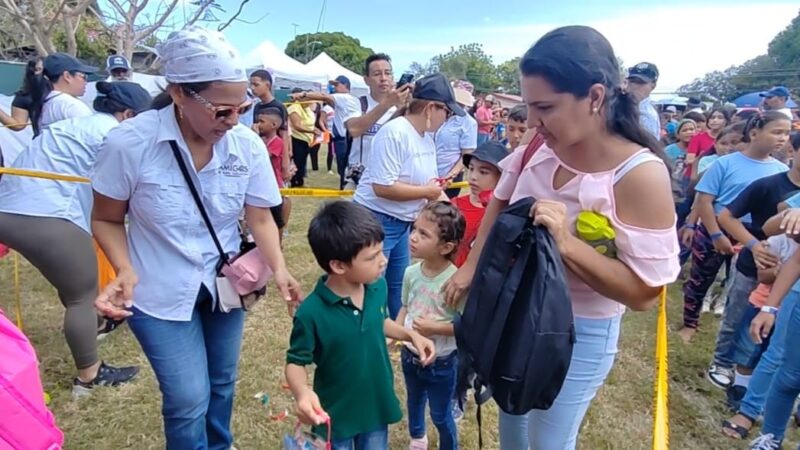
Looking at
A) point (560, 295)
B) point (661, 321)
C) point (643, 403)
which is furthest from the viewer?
point (643, 403)

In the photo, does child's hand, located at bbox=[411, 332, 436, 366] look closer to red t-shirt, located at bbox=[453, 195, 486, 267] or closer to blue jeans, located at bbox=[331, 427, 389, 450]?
blue jeans, located at bbox=[331, 427, 389, 450]

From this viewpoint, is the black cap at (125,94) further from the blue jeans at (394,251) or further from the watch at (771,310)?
the watch at (771,310)

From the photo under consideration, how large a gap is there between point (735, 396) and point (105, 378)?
14.0 ft

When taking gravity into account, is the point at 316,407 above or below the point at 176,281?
below

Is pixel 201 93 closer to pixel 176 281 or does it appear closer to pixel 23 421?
pixel 176 281

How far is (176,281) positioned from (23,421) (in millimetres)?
1167

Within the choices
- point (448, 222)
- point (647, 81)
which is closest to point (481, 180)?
point (448, 222)

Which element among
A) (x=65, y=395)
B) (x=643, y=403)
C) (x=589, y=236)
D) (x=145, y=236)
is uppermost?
(x=589, y=236)

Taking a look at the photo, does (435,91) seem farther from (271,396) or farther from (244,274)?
(271,396)

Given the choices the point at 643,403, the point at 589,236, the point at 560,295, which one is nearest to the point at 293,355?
the point at 560,295

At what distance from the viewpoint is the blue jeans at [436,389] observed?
2.55 metres

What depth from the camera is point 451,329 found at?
2.36m

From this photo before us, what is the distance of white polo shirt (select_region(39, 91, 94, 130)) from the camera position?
4176 millimetres

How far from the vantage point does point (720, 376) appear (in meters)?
4.05
